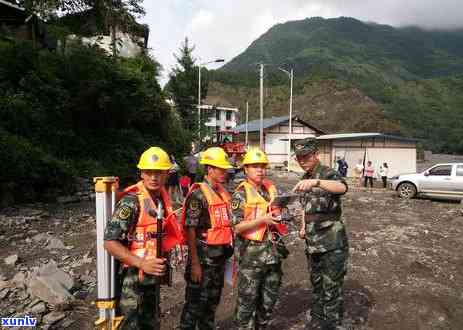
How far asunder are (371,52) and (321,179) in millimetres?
175996

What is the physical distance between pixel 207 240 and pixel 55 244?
4983 mm

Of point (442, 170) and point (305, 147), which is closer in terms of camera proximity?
point (305, 147)

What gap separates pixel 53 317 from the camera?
3959 millimetres

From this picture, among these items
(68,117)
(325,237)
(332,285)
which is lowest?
(332,285)

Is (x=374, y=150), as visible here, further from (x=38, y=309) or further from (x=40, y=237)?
(x=38, y=309)

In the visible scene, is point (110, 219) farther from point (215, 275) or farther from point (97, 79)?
point (97, 79)

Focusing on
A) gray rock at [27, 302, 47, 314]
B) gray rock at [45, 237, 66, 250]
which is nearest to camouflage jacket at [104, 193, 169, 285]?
gray rock at [27, 302, 47, 314]

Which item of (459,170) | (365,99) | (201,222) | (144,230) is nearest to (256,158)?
(201,222)

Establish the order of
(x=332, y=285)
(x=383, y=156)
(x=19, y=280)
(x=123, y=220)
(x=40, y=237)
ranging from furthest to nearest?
(x=383, y=156) → (x=40, y=237) → (x=19, y=280) → (x=332, y=285) → (x=123, y=220)

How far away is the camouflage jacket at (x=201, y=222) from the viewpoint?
3.03 metres

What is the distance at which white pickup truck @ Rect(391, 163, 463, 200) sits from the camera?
12.9 meters

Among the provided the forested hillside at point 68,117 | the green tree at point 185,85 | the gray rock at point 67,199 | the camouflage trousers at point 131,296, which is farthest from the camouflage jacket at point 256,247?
the green tree at point 185,85

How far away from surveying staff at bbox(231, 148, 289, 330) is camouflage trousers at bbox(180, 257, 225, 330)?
23cm

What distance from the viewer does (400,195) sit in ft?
47.0
